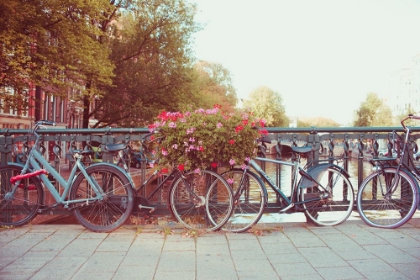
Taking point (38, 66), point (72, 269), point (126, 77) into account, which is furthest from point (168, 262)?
point (126, 77)

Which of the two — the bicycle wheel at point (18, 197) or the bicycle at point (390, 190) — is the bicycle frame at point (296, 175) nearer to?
the bicycle at point (390, 190)

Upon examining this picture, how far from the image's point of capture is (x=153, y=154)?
5.16 m

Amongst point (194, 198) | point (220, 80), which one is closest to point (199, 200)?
point (194, 198)

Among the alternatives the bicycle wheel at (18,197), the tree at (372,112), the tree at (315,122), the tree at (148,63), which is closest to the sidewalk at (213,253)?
the bicycle wheel at (18,197)

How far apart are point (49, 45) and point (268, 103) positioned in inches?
2106

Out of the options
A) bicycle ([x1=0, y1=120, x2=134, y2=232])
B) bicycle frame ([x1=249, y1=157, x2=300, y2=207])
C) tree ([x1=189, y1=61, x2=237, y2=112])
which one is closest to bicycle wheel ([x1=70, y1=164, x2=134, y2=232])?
bicycle ([x1=0, y1=120, x2=134, y2=232])

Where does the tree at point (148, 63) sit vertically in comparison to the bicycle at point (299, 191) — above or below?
above

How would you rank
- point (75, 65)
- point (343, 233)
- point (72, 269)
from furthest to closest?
point (75, 65) → point (343, 233) → point (72, 269)

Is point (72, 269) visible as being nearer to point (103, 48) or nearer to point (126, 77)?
point (103, 48)

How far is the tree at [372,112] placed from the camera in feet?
199

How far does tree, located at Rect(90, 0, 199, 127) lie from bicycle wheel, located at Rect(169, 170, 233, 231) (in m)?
18.1

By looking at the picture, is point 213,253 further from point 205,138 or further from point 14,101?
point 14,101

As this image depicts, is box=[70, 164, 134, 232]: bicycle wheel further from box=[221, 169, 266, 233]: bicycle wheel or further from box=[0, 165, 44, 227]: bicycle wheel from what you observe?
box=[221, 169, 266, 233]: bicycle wheel

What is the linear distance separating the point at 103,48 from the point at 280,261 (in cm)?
1771
